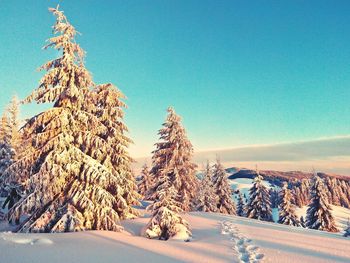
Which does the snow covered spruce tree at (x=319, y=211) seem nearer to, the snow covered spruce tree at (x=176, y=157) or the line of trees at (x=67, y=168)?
the snow covered spruce tree at (x=176, y=157)

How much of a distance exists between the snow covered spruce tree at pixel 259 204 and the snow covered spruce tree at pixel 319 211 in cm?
562

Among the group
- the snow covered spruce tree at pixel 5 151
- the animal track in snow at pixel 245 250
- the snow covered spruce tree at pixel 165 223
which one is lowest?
the animal track in snow at pixel 245 250

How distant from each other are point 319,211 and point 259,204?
787 cm

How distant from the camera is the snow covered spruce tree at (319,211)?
37.7 metres

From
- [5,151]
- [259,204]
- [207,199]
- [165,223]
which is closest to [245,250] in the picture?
[165,223]

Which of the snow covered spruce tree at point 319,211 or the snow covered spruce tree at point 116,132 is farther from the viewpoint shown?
the snow covered spruce tree at point 319,211

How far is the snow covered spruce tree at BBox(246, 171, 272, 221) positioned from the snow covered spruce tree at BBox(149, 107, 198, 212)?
15447mm

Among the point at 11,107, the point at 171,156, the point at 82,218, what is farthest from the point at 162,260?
the point at 11,107

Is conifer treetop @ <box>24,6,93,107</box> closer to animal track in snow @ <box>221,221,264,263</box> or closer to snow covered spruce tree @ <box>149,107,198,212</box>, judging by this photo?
animal track in snow @ <box>221,221,264,263</box>

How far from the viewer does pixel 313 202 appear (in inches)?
1534

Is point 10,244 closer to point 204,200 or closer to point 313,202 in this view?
point 204,200

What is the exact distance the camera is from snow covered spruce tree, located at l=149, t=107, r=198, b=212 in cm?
2905

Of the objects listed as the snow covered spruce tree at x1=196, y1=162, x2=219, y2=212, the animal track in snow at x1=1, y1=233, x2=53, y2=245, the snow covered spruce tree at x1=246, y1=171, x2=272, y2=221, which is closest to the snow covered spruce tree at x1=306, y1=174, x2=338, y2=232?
the snow covered spruce tree at x1=246, y1=171, x2=272, y2=221

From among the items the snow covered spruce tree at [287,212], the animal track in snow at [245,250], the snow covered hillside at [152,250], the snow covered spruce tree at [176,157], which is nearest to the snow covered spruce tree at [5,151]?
the snow covered spruce tree at [176,157]
